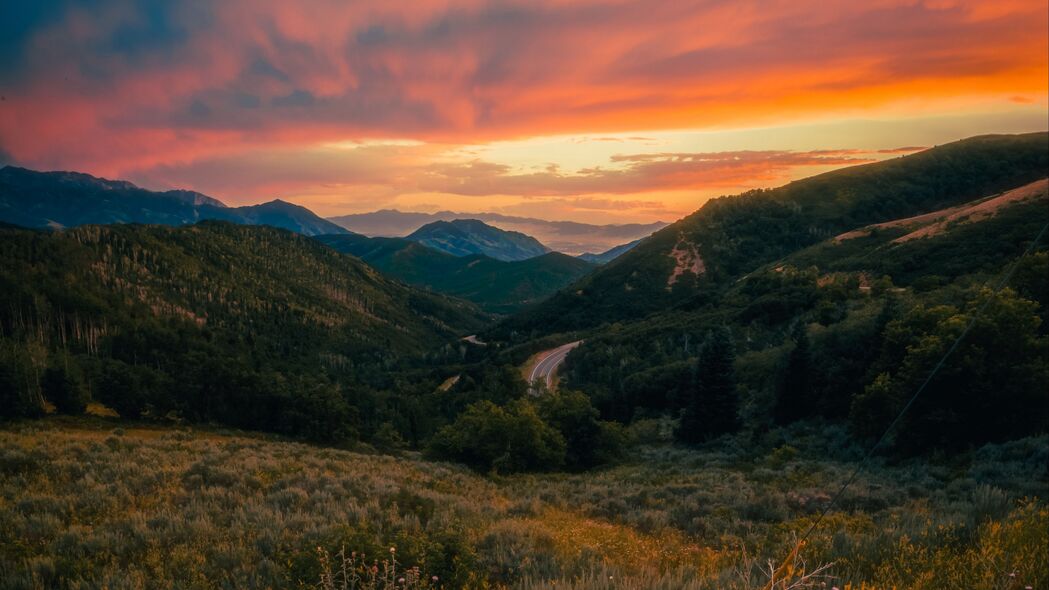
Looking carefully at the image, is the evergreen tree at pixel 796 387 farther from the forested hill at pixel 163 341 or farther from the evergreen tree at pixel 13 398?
the evergreen tree at pixel 13 398

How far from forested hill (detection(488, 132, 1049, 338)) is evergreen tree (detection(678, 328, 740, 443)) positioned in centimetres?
9679

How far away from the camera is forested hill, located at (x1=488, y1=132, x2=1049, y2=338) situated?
139 m

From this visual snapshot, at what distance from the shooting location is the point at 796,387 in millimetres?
29266

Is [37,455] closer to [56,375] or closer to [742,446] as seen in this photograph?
[742,446]

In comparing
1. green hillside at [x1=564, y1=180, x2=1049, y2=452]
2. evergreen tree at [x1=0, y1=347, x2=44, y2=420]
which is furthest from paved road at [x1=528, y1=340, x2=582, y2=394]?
evergreen tree at [x1=0, y1=347, x2=44, y2=420]

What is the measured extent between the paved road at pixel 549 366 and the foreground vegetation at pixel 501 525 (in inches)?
2004

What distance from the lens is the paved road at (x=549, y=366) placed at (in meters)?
70.3

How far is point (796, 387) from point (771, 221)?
467 ft

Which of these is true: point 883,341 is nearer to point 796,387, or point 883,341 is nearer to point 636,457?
point 796,387

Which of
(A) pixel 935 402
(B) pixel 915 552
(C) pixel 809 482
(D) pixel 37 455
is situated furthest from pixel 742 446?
(D) pixel 37 455

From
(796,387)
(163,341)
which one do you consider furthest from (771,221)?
(163,341)

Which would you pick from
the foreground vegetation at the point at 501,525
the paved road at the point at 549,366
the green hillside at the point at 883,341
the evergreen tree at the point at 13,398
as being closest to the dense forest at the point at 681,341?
the green hillside at the point at 883,341

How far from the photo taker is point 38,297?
131000 millimetres

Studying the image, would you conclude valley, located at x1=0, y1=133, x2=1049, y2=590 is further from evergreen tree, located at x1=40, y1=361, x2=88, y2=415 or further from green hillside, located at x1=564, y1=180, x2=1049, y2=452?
evergreen tree, located at x1=40, y1=361, x2=88, y2=415
